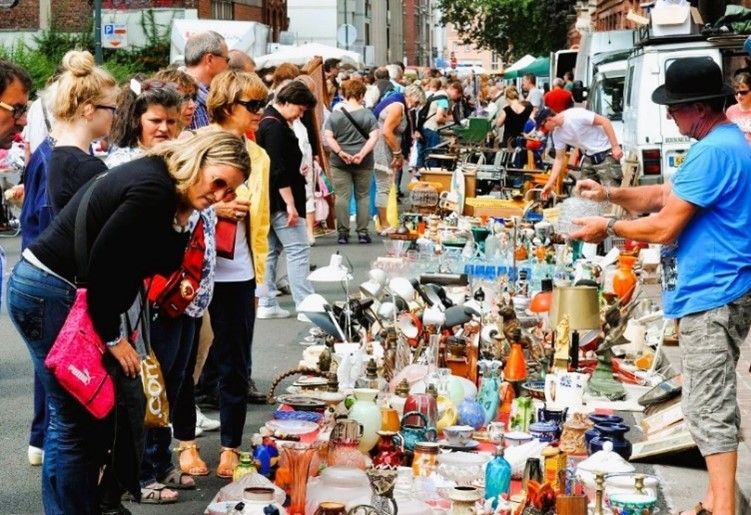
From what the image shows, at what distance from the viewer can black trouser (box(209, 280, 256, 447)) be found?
7012 mm

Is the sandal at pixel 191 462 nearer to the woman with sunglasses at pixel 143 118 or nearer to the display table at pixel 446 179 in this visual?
the woman with sunglasses at pixel 143 118

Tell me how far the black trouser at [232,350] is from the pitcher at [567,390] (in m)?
2.02

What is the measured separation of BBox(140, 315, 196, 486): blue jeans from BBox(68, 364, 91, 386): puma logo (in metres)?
1.17

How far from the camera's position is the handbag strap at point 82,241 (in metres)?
5.17

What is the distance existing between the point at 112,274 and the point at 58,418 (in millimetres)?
587

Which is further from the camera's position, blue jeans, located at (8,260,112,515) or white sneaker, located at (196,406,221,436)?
white sneaker, located at (196,406,221,436)

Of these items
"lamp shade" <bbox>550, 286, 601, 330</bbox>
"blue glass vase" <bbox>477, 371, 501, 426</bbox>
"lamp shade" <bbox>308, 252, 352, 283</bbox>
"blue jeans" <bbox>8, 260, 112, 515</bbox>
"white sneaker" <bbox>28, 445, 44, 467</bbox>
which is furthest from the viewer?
"lamp shade" <bbox>308, 252, 352, 283</bbox>

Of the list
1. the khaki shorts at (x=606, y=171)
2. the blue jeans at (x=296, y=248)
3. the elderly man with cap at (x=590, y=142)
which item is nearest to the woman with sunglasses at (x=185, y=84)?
the blue jeans at (x=296, y=248)

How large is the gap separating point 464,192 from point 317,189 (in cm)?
205

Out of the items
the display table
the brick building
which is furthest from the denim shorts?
the brick building

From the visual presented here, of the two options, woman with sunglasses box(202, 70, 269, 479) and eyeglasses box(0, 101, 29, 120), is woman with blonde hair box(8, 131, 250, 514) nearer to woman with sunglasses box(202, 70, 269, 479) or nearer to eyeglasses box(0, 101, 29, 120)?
eyeglasses box(0, 101, 29, 120)

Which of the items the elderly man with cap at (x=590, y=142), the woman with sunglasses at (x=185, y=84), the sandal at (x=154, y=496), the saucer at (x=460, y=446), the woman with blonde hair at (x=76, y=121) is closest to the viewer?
the woman with blonde hair at (x=76, y=121)

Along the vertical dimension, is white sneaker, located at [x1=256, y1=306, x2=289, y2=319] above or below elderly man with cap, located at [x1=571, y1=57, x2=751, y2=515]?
below

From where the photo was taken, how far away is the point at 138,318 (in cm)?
563
